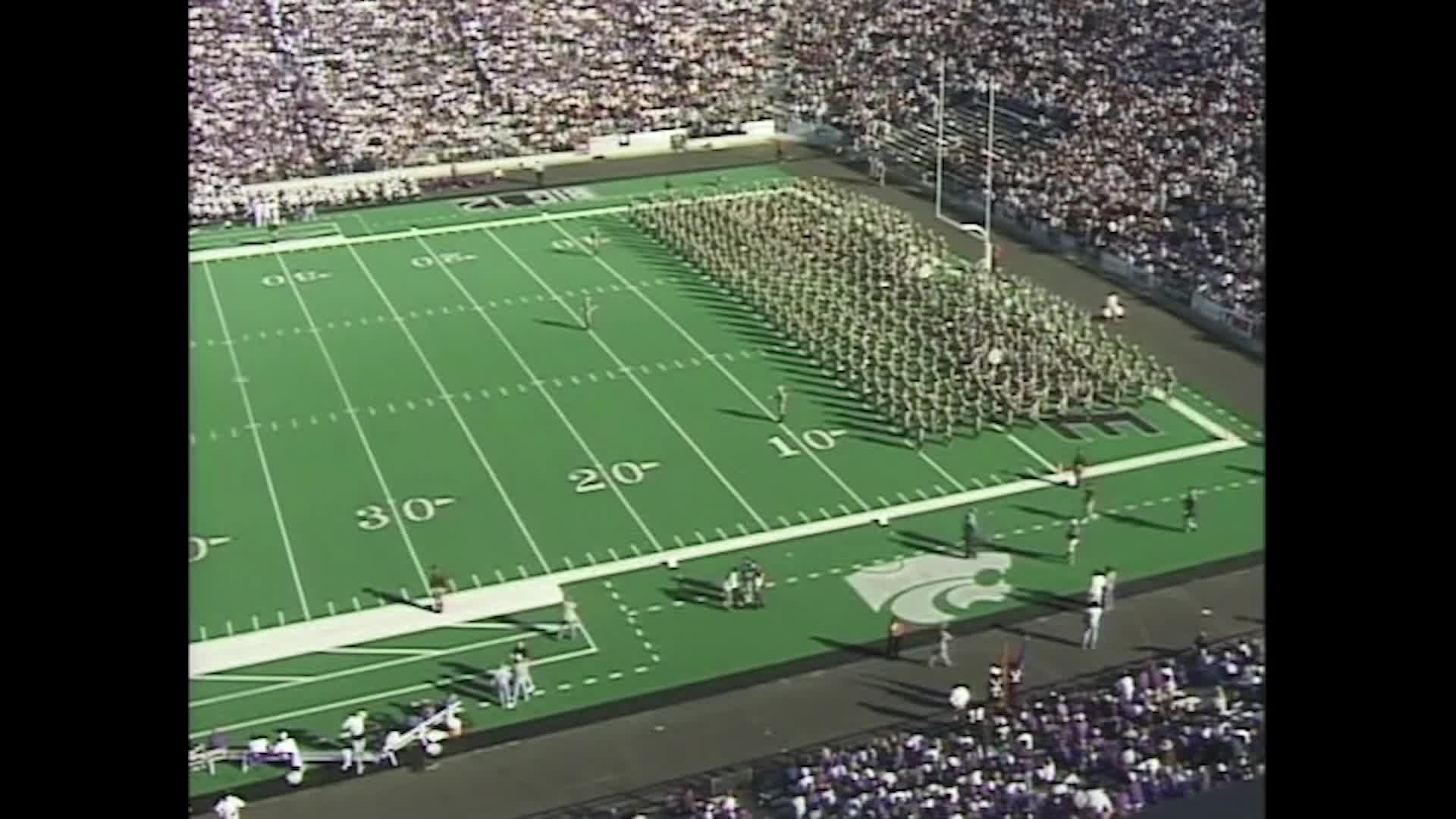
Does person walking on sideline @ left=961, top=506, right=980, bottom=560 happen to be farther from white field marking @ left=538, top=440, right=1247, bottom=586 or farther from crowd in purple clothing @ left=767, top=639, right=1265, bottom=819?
crowd in purple clothing @ left=767, top=639, right=1265, bottom=819

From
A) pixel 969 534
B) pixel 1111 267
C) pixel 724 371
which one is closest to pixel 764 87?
pixel 1111 267

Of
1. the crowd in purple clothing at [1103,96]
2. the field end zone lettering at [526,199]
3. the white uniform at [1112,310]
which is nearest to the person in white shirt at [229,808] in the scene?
the white uniform at [1112,310]

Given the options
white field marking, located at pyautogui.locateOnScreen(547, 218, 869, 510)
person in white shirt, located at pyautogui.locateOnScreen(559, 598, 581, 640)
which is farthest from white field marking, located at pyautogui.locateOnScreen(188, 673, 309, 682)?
white field marking, located at pyautogui.locateOnScreen(547, 218, 869, 510)

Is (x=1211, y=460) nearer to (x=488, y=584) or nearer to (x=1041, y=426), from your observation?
(x=1041, y=426)

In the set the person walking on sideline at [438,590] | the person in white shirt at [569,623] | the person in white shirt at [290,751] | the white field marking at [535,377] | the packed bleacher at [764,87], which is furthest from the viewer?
the packed bleacher at [764,87]

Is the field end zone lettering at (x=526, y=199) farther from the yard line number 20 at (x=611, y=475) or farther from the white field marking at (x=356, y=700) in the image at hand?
the white field marking at (x=356, y=700)

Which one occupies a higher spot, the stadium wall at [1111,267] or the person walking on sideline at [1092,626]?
the stadium wall at [1111,267]
